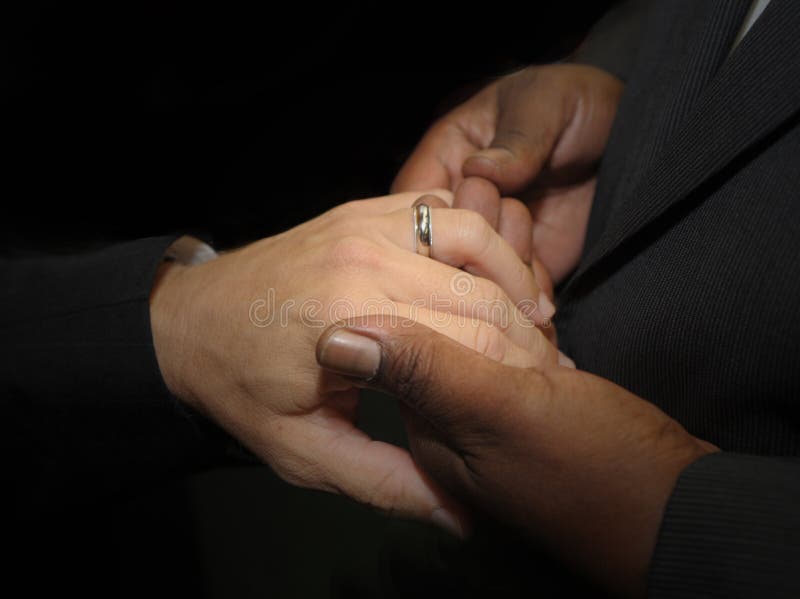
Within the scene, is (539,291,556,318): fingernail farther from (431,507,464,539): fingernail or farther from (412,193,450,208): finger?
(431,507,464,539): fingernail

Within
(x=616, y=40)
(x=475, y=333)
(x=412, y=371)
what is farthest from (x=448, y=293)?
(x=616, y=40)

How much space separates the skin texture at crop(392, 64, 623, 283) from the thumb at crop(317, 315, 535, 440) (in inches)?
14.9

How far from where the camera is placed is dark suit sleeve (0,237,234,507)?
0.79 metres

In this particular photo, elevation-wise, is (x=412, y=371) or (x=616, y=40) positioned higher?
(x=616, y=40)

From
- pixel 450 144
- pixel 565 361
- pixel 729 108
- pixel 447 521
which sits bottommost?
pixel 447 521

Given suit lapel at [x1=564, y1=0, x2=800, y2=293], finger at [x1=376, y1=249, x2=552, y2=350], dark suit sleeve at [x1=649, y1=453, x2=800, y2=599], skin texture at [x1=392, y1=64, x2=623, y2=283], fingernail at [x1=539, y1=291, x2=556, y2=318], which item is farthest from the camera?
skin texture at [x1=392, y1=64, x2=623, y2=283]

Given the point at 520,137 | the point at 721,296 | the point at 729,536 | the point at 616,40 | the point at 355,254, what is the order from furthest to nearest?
1. the point at 616,40
2. the point at 520,137
3. the point at 355,254
4. the point at 721,296
5. the point at 729,536

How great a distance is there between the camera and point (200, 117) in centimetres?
89

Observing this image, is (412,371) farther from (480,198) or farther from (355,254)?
(480,198)

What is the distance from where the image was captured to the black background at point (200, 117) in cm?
84

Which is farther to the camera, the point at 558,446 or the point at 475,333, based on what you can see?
the point at 475,333

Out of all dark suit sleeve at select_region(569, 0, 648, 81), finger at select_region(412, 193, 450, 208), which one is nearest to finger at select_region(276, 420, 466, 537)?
finger at select_region(412, 193, 450, 208)

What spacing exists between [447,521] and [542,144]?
616mm

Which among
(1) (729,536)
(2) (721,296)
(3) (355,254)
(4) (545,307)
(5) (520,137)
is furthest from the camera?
(5) (520,137)
